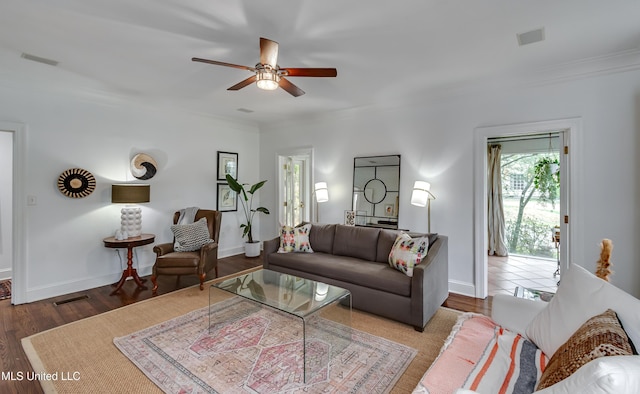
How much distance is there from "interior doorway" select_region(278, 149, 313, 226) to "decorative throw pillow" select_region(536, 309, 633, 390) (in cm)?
418

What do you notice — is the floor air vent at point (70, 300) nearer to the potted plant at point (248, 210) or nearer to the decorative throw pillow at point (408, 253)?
the potted plant at point (248, 210)

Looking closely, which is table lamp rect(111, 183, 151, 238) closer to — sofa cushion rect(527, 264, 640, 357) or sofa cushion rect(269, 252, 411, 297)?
sofa cushion rect(269, 252, 411, 297)

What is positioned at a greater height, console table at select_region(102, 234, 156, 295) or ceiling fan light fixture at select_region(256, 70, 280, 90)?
ceiling fan light fixture at select_region(256, 70, 280, 90)

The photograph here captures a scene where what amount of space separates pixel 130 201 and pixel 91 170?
0.72 metres

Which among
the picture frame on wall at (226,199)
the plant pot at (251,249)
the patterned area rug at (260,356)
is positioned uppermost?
the picture frame on wall at (226,199)

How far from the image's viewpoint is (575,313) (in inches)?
56.3

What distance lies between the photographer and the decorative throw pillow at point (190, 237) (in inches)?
154

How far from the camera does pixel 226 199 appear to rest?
5531 millimetres

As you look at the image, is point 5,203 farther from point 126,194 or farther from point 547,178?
point 547,178

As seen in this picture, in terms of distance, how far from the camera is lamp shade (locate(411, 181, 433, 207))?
379 cm

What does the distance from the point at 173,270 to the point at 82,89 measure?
2570mm

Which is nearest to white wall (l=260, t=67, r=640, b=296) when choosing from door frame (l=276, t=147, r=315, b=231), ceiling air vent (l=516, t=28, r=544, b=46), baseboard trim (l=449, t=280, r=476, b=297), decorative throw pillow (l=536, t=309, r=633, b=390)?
baseboard trim (l=449, t=280, r=476, b=297)

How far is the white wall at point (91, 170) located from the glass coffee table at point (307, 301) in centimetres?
231

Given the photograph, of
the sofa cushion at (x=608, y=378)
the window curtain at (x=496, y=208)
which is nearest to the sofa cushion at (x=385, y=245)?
the sofa cushion at (x=608, y=378)
